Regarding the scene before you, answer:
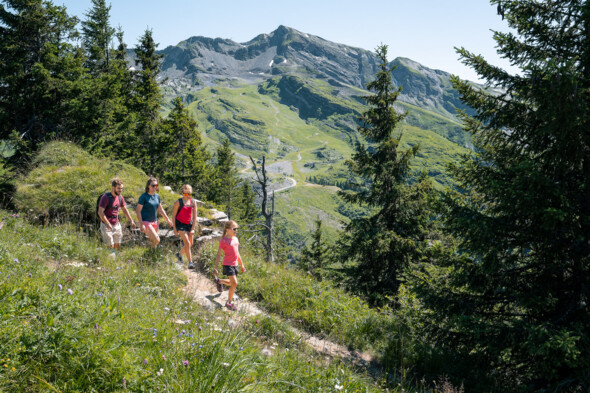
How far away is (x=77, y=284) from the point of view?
4133 millimetres

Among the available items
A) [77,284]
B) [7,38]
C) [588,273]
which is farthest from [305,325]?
[7,38]

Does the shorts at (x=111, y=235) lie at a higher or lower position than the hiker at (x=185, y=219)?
lower

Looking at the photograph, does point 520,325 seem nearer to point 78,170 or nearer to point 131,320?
point 131,320

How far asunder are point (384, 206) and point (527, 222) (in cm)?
1073

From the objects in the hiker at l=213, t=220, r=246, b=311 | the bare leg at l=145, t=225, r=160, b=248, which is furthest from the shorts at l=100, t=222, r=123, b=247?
the hiker at l=213, t=220, r=246, b=311

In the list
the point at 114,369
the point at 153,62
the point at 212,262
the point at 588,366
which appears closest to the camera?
the point at 114,369

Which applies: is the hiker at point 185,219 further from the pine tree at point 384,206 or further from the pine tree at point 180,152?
the pine tree at point 180,152

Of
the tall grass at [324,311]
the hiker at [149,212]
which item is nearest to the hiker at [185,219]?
the hiker at [149,212]

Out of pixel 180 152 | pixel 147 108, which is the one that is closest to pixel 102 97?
pixel 147 108

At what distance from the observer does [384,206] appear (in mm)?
16875

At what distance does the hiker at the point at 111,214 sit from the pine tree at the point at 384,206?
11.2m

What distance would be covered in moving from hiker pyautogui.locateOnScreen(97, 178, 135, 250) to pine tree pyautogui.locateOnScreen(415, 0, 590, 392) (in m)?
7.30

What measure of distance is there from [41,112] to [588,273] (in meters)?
22.7

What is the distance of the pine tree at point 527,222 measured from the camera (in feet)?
16.5
